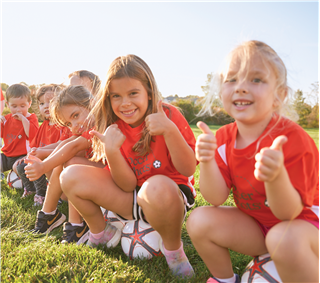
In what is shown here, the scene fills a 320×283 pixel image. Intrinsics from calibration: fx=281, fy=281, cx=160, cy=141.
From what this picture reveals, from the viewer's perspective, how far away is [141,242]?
211cm

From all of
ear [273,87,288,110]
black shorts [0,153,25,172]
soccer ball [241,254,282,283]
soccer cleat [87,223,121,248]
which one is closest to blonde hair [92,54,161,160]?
soccer cleat [87,223,121,248]

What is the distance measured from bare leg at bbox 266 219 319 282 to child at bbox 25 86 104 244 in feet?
5.24

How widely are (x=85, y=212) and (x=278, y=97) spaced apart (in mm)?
1585

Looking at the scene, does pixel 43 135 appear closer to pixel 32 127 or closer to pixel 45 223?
pixel 32 127

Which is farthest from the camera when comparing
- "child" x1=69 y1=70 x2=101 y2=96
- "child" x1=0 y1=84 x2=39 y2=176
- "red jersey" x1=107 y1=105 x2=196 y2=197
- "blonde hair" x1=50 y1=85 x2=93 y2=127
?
"child" x1=0 y1=84 x2=39 y2=176

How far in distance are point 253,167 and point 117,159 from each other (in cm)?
101

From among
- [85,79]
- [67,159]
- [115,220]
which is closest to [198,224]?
[115,220]

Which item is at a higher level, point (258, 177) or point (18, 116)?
Answer: point (258, 177)

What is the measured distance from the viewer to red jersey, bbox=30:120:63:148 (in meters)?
3.42

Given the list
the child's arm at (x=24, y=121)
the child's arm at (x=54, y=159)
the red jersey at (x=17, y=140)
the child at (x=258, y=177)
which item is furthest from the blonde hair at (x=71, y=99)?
the red jersey at (x=17, y=140)

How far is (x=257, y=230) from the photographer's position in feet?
5.47

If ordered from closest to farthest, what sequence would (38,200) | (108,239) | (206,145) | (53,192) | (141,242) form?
1. (206,145)
2. (141,242)
3. (108,239)
4. (53,192)
5. (38,200)

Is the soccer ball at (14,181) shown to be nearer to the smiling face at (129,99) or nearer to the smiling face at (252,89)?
the smiling face at (129,99)

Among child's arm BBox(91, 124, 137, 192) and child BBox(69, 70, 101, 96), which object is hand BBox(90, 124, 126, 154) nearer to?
child's arm BBox(91, 124, 137, 192)
